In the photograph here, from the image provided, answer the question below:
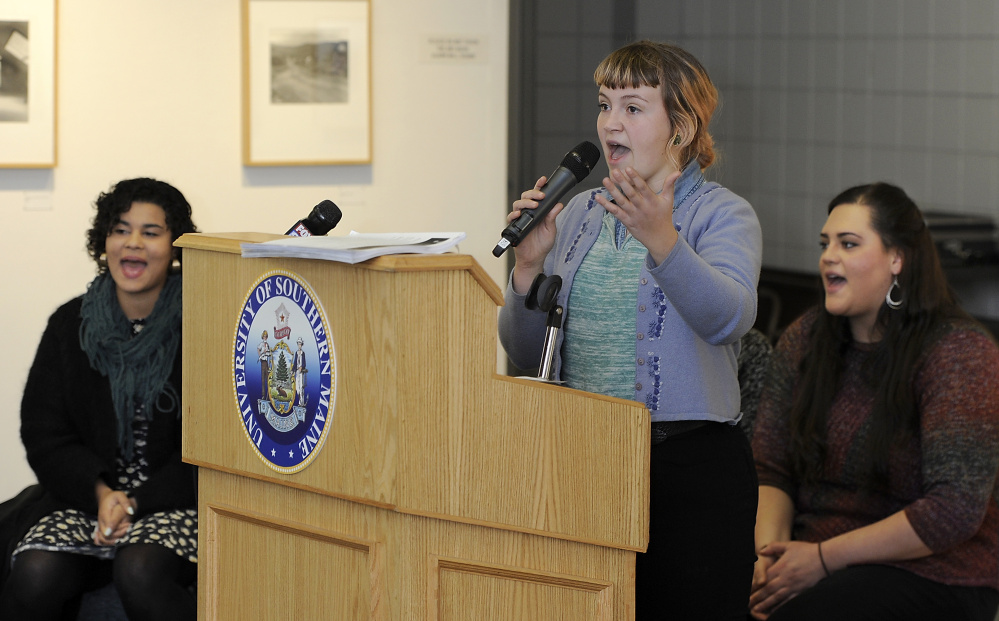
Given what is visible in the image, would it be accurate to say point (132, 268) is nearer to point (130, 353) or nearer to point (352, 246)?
point (130, 353)

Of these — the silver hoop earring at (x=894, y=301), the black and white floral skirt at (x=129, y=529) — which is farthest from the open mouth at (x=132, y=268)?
the silver hoop earring at (x=894, y=301)

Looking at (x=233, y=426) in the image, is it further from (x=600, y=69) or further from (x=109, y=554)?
(x=109, y=554)

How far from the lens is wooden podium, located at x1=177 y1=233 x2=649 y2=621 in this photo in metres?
1.38

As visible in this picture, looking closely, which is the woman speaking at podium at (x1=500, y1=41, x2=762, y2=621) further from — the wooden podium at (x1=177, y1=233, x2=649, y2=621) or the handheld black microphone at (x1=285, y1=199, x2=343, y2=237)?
the handheld black microphone at (x1=285, y1=199, x2=343, y2=237)

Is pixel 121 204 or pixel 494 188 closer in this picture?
pixel 121 204

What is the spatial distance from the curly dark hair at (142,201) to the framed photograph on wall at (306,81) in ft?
3.73

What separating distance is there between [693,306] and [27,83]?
294 cm

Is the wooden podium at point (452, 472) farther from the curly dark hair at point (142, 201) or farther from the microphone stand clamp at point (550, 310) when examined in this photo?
the curly dark hair at point (142, 201)

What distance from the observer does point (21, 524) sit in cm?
246

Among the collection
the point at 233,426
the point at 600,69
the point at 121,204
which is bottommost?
the point at 233,426

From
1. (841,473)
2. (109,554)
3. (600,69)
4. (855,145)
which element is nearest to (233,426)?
(600,69)

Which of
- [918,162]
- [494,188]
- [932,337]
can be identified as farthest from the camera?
[494,188]

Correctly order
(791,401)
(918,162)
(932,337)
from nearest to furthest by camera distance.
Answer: (932,337) < (791,401) < (918,162)

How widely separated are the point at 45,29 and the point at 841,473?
3012 mm
